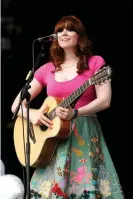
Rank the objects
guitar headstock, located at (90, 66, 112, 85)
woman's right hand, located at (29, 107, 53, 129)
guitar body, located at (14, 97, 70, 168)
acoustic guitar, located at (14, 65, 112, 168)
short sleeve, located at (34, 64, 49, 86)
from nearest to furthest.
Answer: guitar headstock, located at (90, 66, 112, 85) < acoustic guitar, located at (14, 65, 112, 168) < guitar body, located at (14, 97, 70, 168) < woman's right hand, located at (29, 107, 53, 129) < short sleeve, located at (34, 64, 49, 86)

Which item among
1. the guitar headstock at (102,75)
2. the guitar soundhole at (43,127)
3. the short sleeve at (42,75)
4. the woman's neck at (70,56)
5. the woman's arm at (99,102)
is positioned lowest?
the guitar soundhole at (43,127)

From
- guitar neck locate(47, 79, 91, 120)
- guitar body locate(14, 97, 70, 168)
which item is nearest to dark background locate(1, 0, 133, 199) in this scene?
guitar body locate(14, 97, 70, 168)

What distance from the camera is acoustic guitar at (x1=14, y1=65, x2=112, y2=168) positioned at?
292 cm

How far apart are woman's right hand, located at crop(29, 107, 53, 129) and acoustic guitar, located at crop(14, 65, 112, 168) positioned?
26 mm

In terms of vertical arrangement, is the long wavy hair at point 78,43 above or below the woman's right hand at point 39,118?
above

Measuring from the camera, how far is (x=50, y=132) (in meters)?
3.11

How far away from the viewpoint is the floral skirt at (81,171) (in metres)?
3.06

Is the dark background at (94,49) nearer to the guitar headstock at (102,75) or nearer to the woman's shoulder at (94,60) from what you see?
the woman's shoulder at (94,60)

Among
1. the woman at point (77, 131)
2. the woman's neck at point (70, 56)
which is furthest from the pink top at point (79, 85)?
the woman's neck at point (70, 56)

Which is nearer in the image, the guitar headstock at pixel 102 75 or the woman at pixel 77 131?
the guitar headstock at pixel 102 75

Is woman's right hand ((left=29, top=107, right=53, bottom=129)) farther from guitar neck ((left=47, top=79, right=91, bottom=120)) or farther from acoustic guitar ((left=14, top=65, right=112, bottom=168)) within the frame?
guitar neck ((left=47, top=79, right=91, bottom=120))

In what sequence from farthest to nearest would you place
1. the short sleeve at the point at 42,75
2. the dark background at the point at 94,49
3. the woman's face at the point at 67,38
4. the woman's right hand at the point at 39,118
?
1. the dark background at the point at 94,49
2. the short sleeve at the point at 42,75
3. the woman's face at the point at 67,38
4. the woman's right hand at the point at 39,118

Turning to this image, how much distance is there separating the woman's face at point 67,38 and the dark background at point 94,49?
57.4 inches

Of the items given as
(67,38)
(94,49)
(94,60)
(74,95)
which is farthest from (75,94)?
(94,49)
